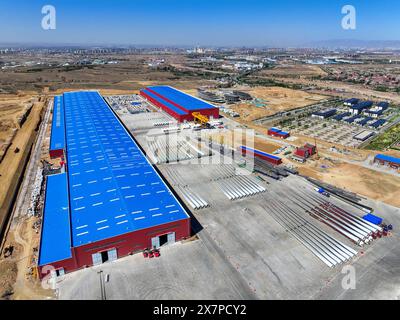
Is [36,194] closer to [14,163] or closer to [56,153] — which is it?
[56,153]

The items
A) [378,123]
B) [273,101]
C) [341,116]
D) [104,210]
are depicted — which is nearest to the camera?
[104,210]

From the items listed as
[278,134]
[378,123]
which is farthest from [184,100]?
[378,123]

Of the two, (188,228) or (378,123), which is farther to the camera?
(378,123)

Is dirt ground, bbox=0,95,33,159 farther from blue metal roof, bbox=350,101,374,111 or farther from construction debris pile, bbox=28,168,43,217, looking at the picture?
blue metal roof, bbox=350,101,374,111

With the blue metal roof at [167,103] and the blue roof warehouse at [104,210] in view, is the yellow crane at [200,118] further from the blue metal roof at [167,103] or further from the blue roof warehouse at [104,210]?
the blue roof warehouse at [104,210]

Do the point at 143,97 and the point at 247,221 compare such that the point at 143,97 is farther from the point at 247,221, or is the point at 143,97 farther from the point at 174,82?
the point at 247,221

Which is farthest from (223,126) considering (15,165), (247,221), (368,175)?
(15,165)

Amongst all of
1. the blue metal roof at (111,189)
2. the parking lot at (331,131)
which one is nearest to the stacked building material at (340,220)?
the blue metal roof at (111,189)
